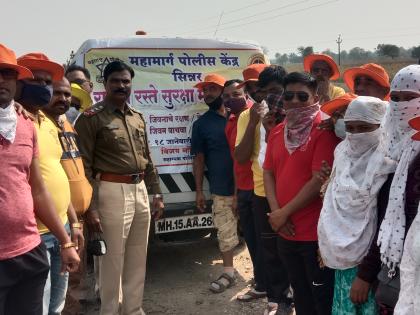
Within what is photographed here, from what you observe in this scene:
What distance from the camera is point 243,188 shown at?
168 inches

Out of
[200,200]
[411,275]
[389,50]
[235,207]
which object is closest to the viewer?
[411,275]

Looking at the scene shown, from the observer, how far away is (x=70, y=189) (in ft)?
10.3

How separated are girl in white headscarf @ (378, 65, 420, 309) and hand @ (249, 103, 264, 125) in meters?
1.68

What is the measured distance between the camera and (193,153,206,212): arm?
4645 millimetres

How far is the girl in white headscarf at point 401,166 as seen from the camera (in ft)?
6.48

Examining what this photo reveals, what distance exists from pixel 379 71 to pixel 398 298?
1.89m

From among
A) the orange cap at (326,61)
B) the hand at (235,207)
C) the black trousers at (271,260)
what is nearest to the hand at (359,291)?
the black trousers at (271,260)

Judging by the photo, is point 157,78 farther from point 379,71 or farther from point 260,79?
point 379,71

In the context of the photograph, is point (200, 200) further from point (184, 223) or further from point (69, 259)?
point (69, 259)

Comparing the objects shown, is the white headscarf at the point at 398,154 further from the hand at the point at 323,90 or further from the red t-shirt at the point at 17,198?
the hand at the point at 323,90

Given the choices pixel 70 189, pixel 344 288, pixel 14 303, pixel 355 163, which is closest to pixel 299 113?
pixel 355 163

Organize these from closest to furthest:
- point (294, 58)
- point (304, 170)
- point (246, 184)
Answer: point (304, 170) < point (246, 184) < point (294, 58)

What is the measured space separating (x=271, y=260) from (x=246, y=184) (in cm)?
75

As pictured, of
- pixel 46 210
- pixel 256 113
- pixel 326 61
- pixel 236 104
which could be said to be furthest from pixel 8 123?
pixel 326 61
